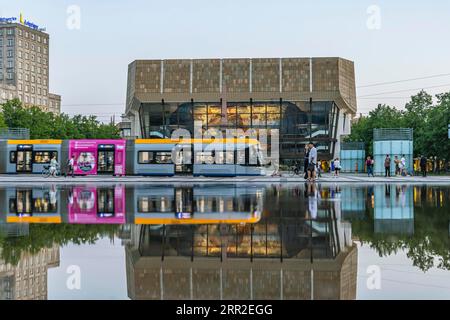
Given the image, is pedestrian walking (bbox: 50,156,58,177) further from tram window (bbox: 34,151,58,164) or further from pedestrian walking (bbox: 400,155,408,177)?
→ pedestrian walking (bbox: 400,155,408,177)

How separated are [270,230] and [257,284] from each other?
12.8ft

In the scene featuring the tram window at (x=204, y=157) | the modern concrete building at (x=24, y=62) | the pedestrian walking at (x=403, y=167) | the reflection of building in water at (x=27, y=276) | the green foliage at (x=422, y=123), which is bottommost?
the reflection of building in water at (x=27, y=276)

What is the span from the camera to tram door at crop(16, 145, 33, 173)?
134 ft

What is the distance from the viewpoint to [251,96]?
60438 millimetres

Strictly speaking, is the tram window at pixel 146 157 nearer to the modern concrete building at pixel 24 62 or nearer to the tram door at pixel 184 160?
the tram door at pixel 184 160

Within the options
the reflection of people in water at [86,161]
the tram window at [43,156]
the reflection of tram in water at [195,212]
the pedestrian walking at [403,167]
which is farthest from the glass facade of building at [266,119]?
the reflection of tram in water at [195,212]

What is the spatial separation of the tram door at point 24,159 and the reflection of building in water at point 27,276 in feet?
119

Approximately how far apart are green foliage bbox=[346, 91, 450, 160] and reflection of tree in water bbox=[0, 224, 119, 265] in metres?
47.0

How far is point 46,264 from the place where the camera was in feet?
21.0

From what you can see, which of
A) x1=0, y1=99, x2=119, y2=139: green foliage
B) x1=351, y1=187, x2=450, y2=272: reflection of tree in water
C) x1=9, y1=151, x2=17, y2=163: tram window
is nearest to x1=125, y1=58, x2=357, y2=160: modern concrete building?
x1=0, y1=99, x2=119, y2=139: green foliage

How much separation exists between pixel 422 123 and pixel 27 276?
56520mm

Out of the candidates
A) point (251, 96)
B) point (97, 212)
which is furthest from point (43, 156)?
point (97, 212)

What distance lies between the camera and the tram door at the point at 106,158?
1559 inches
